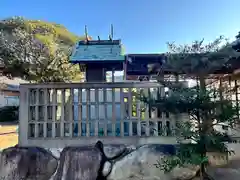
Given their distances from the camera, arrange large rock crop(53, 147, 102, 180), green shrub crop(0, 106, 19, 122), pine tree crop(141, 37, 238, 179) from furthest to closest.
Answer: green shrub crop(0, 106, 19, 122), large rock crop(53, 147, 102, 180), pine tree crop(141, 37, 238, 179)

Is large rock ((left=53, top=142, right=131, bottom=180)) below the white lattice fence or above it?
below

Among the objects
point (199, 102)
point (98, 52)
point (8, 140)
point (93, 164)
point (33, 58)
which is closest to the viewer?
point (199, 102)

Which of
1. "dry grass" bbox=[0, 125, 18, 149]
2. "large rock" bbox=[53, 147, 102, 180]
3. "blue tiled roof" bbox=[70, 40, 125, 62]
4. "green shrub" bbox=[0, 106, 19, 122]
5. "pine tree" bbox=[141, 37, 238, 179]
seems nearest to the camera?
"pine tree" bbox=[141, 37, 238, 179]

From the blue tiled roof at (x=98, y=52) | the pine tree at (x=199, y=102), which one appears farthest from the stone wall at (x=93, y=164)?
the blue tiled roof at (x=98, y=52)

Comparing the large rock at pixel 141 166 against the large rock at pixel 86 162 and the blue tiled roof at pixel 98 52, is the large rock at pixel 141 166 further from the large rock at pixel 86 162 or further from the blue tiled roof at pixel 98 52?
the blue tiled roof at pixel 98 52

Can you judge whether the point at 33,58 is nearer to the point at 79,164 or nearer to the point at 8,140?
the point at 8,140

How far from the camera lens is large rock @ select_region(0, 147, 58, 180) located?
3664mm

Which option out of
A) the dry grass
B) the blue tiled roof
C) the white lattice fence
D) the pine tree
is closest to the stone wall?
the white lattice fence

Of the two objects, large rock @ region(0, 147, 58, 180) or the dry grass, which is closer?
large rock @ region(0, 147, 58, 180)

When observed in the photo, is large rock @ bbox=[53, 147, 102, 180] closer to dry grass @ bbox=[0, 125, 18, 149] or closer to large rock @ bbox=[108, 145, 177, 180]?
large rock @ bbox=[108, 145, 177, 180]

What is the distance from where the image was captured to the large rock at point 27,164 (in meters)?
3.66

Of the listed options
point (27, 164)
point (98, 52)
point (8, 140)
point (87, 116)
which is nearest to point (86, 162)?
point (87, 116)

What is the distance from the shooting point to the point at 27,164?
371cm

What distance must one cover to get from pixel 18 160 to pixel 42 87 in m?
1.41
